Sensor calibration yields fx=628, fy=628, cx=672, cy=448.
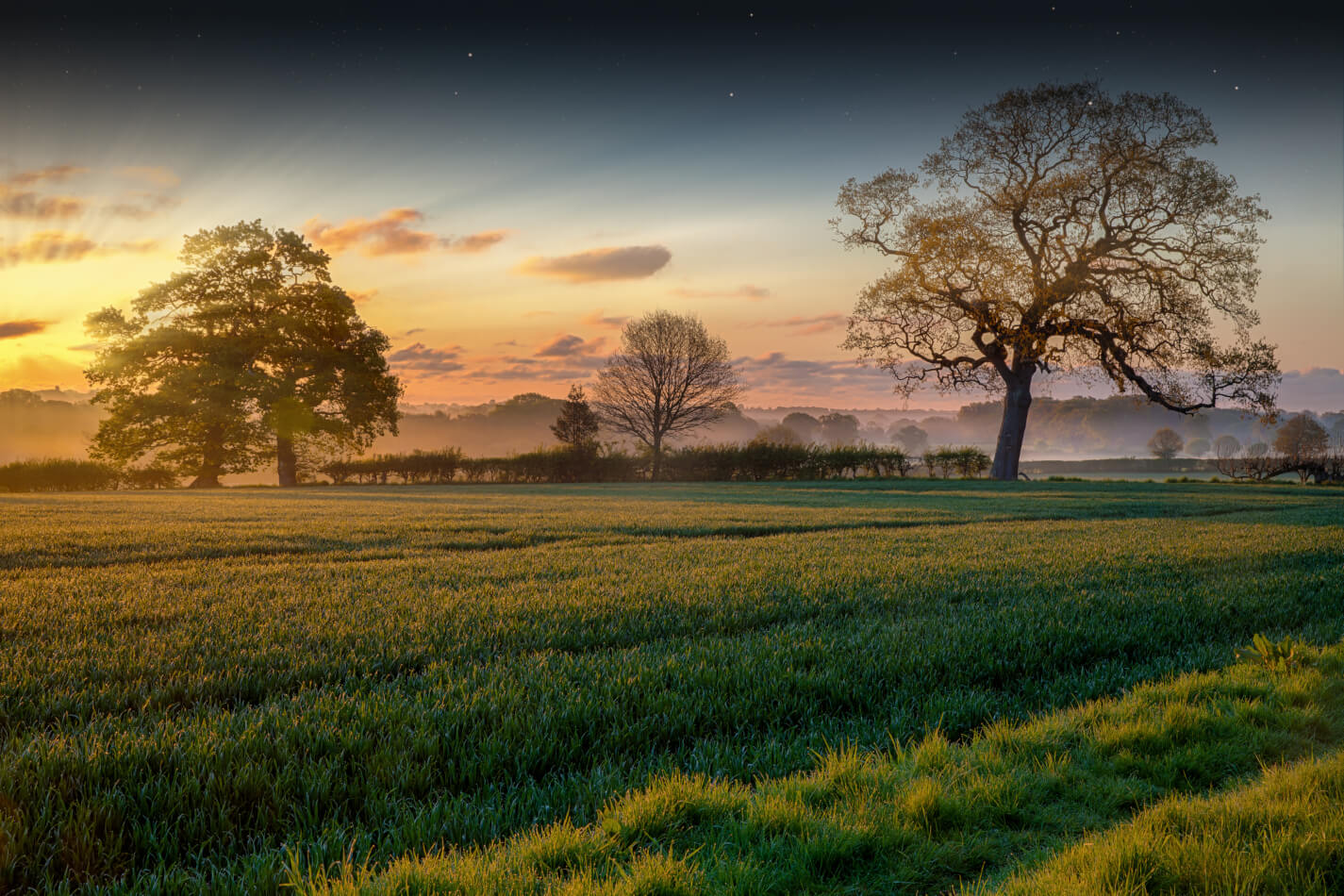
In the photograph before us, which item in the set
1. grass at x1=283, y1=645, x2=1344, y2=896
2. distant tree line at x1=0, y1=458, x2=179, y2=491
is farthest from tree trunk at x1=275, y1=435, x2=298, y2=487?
grass at x1=283, y1=645, x2=1344, y2=896

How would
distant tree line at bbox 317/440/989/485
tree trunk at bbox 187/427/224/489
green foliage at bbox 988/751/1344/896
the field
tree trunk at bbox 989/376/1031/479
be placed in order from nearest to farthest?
1. green foliage at bbox 988/751/1344/896
2. the field
3. tree trunk at bbox 989/376/1031/479
4. tree trunk at bbox 187/427/224/489
5. distant tree line at bbox 317/440/989/485

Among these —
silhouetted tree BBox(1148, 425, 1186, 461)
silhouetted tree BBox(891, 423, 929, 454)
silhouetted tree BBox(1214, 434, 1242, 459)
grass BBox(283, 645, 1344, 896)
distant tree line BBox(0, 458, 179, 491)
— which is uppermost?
silhouetted tree BBox(891, 423, 929, 454)

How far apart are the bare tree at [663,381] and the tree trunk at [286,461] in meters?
21.3

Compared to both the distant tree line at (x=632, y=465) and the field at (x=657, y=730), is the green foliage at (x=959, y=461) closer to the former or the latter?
the distant tree line at (x=632, y=465)

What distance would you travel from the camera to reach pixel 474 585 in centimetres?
580

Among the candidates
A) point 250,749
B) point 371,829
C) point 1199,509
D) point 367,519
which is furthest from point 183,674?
point 1199,509

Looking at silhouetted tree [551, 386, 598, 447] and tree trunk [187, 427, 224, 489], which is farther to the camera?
silhouetted tree [551, 386, 598, 447]

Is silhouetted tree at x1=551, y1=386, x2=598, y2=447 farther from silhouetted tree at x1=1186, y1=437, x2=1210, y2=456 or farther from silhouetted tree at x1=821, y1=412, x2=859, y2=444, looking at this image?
silhouetted tree at x1=1186, y1=437, x2=1210, y2=456

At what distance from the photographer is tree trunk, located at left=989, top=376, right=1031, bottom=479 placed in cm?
3117

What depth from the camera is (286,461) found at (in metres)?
33.8

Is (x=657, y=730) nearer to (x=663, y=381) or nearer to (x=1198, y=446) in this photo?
(x=663, y=381)

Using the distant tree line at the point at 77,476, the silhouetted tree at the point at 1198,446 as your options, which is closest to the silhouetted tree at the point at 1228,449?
the distant tree line at the point at 77,476

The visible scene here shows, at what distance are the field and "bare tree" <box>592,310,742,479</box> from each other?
42389 millimetres

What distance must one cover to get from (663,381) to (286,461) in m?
25.8
